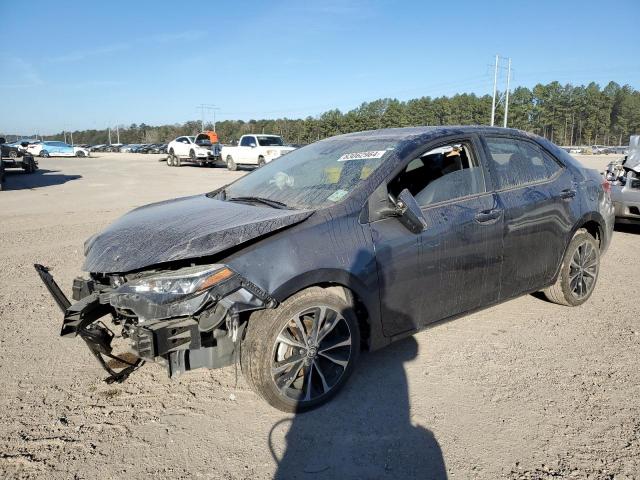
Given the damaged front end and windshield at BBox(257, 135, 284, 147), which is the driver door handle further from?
windshield at BBox(257, 135, 284, 147)

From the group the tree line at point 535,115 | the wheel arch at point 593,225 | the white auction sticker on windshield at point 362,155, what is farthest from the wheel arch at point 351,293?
the tree line at point 535,115

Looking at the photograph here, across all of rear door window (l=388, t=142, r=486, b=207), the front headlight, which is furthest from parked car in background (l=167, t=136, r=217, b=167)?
the front headlight

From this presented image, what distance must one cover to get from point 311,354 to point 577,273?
2992 mm

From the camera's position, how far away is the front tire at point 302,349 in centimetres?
284

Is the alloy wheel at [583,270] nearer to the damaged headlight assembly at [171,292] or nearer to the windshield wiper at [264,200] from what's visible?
the windshield wiper at [264,200]

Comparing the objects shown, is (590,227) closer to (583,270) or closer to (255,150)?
(583,270)

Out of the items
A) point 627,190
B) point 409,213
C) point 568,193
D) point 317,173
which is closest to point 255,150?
point 627,190

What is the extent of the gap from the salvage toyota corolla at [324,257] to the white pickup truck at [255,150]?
21.6 metres

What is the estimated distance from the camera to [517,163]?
4.20 metres

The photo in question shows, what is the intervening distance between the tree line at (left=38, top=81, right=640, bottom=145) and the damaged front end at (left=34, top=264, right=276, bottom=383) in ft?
301

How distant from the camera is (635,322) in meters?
4.48

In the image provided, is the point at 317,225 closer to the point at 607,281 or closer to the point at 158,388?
the point at 158,388

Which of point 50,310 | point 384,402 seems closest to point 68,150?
point 50,310

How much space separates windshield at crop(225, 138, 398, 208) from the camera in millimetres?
3439
